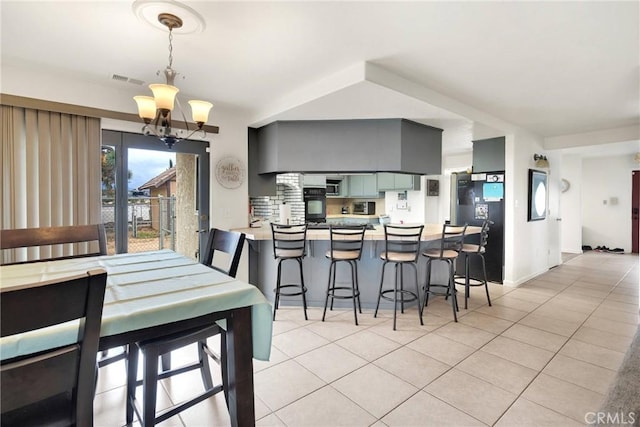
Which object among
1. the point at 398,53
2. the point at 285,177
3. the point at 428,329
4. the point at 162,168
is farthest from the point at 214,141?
the point at 428,329

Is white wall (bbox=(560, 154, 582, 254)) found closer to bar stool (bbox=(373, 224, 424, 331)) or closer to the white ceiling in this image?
the white ceiling

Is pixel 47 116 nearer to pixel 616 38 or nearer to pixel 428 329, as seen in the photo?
pixel 428 329

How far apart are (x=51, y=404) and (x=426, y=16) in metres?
2.56

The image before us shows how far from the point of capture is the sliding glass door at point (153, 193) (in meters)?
3.26

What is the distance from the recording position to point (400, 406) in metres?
1.88

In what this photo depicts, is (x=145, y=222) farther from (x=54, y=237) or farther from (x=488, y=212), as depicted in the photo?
(x=488, y=212)

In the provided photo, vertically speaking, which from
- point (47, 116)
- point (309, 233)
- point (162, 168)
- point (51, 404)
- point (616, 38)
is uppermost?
point (616, 38)

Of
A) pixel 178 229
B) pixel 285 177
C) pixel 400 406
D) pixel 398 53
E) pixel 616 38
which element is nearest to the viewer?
pixel 400 406

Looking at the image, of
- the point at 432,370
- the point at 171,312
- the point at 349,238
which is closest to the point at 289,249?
the point at 349,238

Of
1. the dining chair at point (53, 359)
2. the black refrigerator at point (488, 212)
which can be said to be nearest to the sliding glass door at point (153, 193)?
the dining chair at point (53, 359)

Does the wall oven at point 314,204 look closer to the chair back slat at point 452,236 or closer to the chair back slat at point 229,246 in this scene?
the chair back slat at point 452,236

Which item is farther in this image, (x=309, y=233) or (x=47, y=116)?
(x=309, y=233)

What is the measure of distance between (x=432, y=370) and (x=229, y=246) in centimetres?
171

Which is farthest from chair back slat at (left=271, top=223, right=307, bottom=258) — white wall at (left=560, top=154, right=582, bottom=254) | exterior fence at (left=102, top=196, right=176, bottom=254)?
white wall at (left=560, top=154, right=582, bottom=254)
